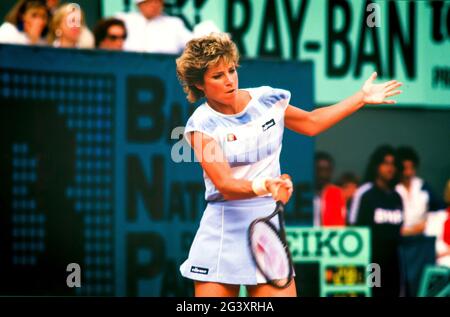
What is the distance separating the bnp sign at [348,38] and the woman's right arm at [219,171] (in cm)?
277

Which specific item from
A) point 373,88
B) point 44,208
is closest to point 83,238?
point 44,208

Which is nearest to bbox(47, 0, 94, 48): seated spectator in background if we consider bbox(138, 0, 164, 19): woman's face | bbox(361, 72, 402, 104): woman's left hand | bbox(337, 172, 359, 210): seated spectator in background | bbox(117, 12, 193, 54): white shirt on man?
bbox(117, 12, 193, 54): white shirt on man

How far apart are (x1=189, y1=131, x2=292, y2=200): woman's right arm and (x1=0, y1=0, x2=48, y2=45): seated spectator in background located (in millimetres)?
1745

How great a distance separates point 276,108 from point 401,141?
12.6 feet

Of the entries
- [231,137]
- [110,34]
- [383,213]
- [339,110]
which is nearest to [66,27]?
[110,34]

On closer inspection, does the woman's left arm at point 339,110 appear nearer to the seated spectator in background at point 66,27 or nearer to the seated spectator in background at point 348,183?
the seated spectator in background at point 66,27

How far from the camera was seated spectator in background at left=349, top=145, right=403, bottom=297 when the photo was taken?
7996mm

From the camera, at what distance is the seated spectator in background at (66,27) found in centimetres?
665

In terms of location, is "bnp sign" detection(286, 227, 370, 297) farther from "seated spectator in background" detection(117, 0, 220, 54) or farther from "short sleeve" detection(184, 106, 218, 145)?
"short sleeve" detection(184, 106, 218, 145)

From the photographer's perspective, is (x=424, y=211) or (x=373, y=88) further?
(x=424, y=211)

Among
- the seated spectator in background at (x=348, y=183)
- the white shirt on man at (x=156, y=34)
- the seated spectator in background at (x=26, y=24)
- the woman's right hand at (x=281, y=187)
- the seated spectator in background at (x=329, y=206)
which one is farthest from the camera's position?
the seated spectator in background at (x=348, y=183)

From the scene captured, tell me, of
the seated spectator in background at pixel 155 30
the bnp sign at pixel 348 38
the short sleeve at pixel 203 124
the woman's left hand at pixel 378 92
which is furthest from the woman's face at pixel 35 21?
the woman's left hand at pixel 378 92
